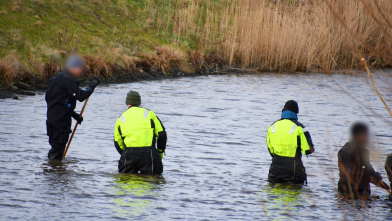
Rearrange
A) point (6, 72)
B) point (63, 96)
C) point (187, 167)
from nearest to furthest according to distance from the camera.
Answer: point (63, 96) → point (187, 167) → point (6, 72)

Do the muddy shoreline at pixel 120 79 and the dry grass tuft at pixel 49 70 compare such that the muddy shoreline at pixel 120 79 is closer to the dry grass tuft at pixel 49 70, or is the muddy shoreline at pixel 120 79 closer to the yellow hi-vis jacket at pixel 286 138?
the dry grass tuft at pixel 49 70

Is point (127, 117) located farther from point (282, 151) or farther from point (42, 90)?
A: point (42, 90)

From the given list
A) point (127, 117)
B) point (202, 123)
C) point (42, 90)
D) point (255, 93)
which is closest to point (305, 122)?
point (202, 123)

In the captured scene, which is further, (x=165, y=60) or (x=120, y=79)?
(x=165, y=60)

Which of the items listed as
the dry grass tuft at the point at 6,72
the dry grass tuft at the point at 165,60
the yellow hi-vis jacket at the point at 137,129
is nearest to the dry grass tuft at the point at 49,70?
the dry grass tuft at the point at 6,72

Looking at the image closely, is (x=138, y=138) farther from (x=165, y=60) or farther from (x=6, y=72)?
(x=165, y=60)

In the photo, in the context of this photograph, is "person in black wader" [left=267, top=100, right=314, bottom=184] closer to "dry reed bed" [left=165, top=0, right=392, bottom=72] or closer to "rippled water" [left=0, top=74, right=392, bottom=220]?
"rippled water" [left=0, top=74, right=392, bottom=220]

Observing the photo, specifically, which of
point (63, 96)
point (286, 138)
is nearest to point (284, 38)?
point (286, 138)

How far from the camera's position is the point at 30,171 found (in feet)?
26.8

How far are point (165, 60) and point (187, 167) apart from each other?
50.3ft

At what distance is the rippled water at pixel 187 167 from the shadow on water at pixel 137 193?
15 millimetres

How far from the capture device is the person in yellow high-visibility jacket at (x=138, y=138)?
23.8 feet

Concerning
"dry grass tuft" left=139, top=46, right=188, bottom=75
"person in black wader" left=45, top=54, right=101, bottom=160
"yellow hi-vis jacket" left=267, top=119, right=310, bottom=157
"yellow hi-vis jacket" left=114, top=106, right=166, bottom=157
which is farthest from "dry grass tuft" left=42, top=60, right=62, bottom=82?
"yellow hi-vis jacket" left=267, top=119, right=310, bottom=157

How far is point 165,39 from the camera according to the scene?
28375 mm
